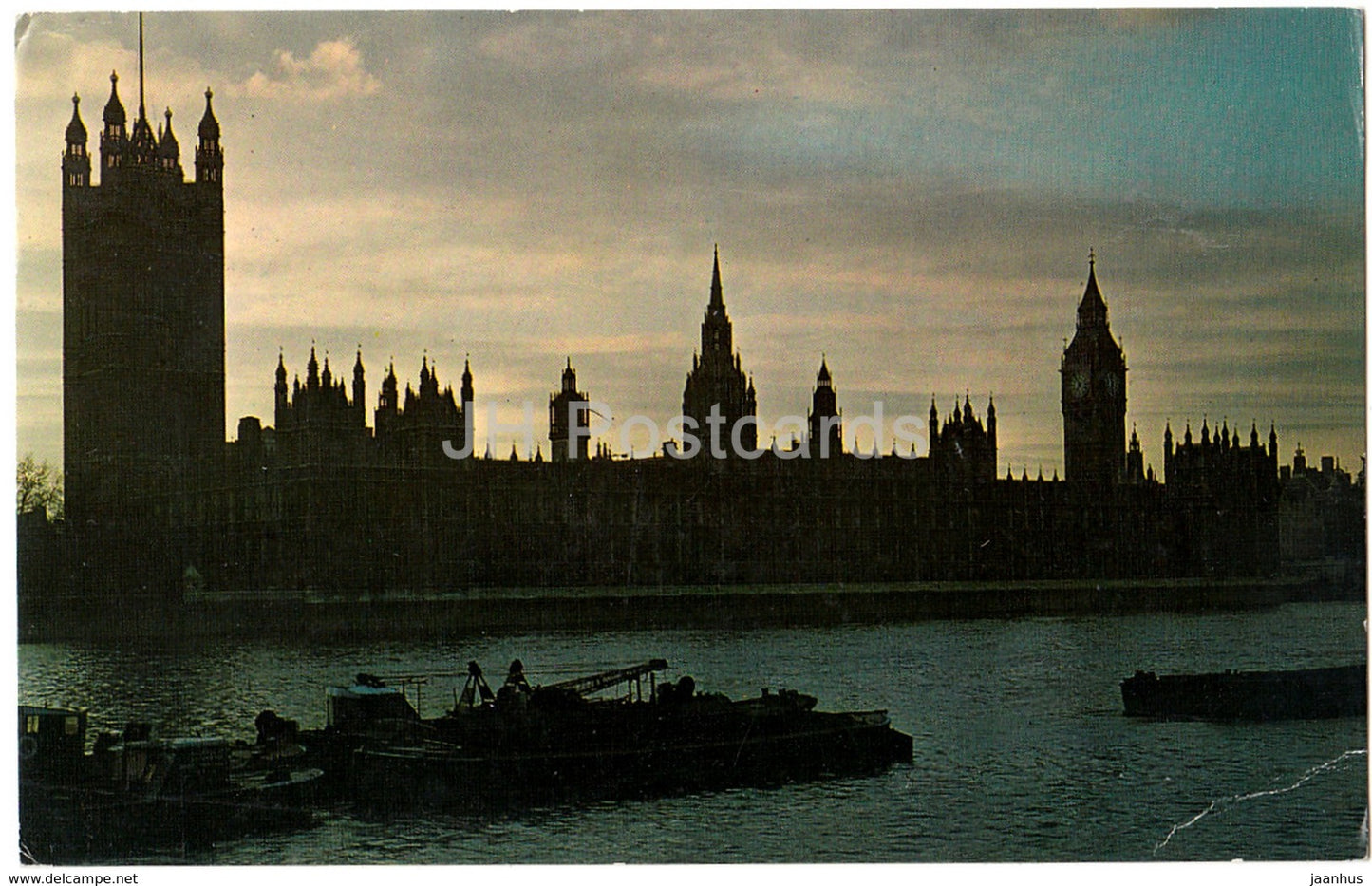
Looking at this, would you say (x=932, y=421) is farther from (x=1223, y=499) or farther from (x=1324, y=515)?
(x=1223, y=499)

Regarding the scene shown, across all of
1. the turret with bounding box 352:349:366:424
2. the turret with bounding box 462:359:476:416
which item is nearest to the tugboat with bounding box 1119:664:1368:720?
the turret with bounding box 462:359:476:416

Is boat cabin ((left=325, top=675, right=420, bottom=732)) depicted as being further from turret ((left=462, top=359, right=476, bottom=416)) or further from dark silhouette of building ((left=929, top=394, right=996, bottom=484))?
dark silhouette of building ((left=929, top=394, right=996, bottom=484))

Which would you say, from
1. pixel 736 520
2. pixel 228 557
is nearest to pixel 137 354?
pixel 228 557

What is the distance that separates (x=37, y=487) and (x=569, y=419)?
3505 millimetres

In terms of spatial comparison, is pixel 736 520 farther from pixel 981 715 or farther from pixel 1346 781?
pixel 1346 781

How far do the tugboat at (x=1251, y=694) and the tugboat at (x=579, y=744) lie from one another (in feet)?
7.63

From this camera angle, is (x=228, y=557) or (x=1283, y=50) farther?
(x=228, y=557)

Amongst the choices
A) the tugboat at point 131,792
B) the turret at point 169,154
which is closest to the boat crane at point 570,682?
the tugboat at point 131,792

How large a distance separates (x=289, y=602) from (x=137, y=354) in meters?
2.42

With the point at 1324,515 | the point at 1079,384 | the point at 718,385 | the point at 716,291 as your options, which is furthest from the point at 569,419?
the point at 1324,515

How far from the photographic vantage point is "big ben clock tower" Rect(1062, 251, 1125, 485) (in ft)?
32.4

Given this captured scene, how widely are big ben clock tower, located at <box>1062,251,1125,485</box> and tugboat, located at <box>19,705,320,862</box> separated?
19.3 ft

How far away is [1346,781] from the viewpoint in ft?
28.2

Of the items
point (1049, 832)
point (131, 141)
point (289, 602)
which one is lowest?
point (1049, 832)
